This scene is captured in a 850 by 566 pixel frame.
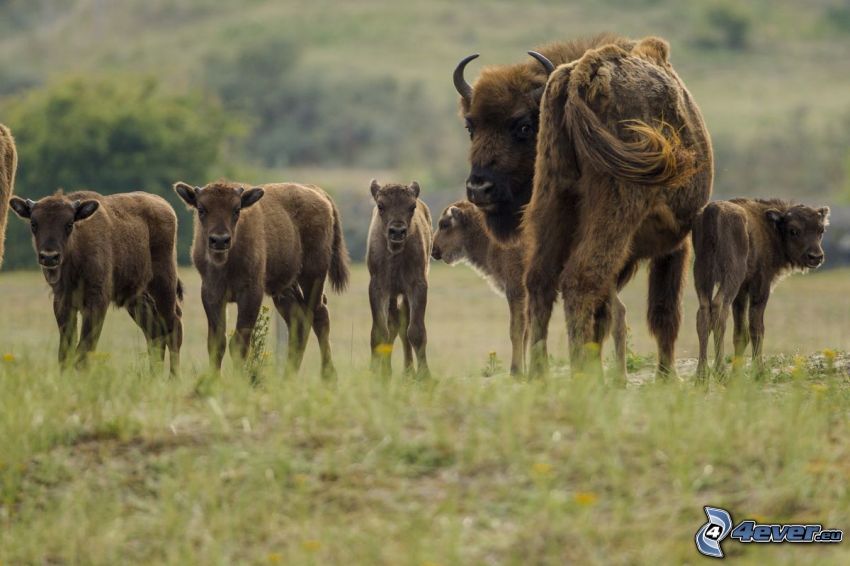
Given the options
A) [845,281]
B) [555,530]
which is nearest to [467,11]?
[845,281]

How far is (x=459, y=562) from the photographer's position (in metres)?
6.34

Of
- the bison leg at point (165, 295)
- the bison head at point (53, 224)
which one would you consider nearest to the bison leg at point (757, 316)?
the bison leg at point (165, 295)

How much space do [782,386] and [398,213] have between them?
3.62 meters

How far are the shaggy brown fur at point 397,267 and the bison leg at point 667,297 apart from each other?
7.23 ft

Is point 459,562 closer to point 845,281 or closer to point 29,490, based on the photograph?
point 29,490

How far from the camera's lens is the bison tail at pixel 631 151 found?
9156 mm

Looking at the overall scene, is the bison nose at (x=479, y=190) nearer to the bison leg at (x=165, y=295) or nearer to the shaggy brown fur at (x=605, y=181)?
the shaggy brown fur at (x=605, y=181)

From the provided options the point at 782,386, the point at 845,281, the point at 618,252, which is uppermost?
the point at 618,252

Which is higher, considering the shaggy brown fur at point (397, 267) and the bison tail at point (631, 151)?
the bison tail at point (631, 151)

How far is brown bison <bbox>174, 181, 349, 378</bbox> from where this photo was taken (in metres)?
11.0

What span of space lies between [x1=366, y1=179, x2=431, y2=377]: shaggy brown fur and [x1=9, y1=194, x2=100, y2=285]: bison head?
102 inches

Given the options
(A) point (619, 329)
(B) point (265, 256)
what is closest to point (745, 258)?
(A) point (619, 329)

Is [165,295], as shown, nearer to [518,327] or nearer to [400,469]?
[518,327]

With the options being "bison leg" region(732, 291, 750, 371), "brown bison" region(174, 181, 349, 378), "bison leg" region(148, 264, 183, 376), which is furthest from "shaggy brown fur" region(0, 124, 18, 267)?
"bison leg" region(732, 291, 750, 371)
